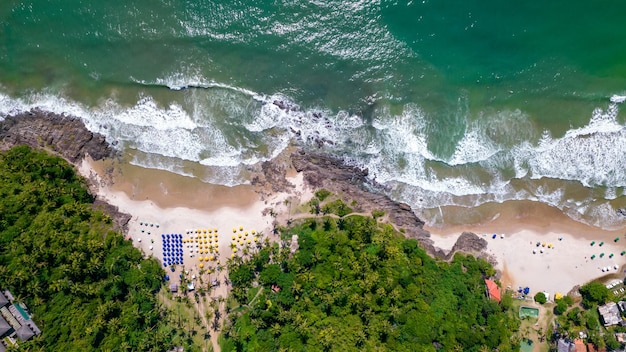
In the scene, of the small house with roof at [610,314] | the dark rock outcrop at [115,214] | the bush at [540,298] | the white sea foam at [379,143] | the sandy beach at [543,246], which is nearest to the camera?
the small house with roof at [610,314]

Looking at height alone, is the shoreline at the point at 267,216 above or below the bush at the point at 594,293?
above

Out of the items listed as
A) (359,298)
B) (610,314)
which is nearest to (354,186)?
(359,298)

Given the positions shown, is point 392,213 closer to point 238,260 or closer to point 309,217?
point 309,217

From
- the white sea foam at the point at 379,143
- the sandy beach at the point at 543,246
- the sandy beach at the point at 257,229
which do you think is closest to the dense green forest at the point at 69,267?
the sandy beach at the point at 257,229

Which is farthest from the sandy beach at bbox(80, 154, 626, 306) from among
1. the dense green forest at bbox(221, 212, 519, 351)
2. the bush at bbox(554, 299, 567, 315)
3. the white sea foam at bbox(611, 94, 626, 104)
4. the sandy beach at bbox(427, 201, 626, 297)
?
the white sea foam at bbox(611, 94, 626, 104)

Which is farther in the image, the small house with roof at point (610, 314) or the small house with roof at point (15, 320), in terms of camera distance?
the small house with roof at point (610, 314)

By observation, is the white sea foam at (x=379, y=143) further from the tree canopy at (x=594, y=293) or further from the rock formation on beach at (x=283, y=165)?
the tree canopy at (x=594, y=293)

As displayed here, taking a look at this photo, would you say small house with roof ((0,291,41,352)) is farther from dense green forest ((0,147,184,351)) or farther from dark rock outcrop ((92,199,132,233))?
dark rock outcrop ((92,199,132,233))

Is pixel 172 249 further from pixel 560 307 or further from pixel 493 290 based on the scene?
pixel 560 307
